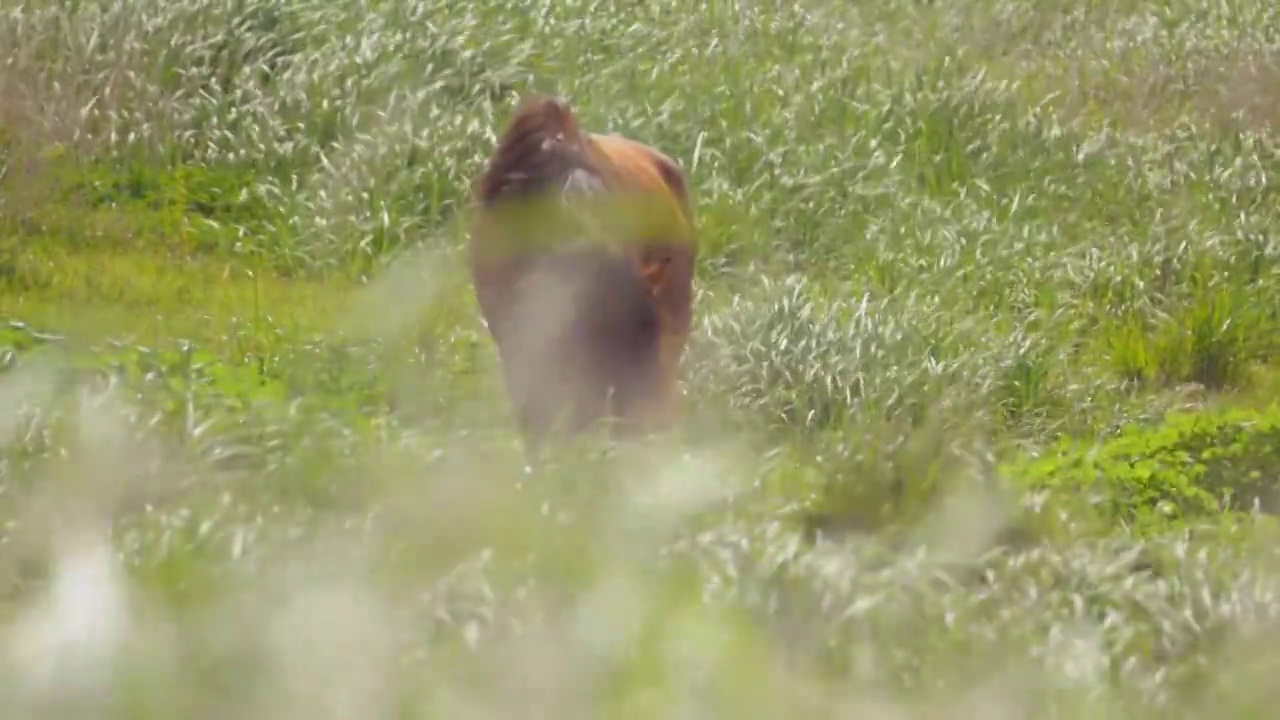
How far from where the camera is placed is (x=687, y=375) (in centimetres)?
820

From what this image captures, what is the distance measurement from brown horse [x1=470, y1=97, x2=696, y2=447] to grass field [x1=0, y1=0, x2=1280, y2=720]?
38cm

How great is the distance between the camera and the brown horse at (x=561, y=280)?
6.20m

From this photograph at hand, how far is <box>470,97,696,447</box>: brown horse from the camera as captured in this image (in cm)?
620

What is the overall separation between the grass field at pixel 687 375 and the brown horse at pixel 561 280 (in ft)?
1.24

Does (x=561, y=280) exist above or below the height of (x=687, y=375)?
above

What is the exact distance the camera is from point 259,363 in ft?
25.1

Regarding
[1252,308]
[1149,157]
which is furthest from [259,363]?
[1149,157]

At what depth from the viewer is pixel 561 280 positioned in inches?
244

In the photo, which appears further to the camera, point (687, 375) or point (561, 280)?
point (687, 375)

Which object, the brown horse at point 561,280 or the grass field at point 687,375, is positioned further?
the brown horse at point 561,280

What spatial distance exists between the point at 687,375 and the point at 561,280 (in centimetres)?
207

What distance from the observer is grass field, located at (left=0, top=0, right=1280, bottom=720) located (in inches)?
158

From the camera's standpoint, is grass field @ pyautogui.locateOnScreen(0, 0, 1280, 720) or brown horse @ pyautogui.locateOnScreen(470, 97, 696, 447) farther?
brown horse @ pyautogui.locateOnScreen(470, 97, 696, 447)

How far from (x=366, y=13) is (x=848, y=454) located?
6.78m
